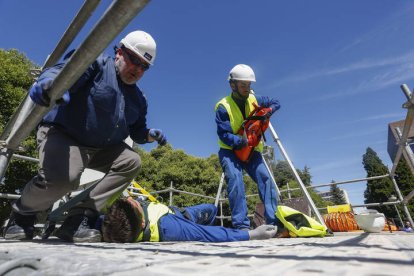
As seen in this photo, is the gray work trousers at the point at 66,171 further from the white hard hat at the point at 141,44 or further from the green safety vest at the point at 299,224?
the green safety vest at the point at 299,224

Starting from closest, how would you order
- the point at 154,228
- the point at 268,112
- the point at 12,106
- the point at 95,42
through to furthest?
1. the point at 95,42
2. the point at 154,228
3. the point at 268,112
4. the point at 12,106

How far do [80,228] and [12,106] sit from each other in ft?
27.0

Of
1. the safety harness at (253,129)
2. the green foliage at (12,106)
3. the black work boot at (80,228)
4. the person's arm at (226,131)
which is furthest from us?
the green foliage at (12,106)

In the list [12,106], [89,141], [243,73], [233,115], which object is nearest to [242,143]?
[233,115]

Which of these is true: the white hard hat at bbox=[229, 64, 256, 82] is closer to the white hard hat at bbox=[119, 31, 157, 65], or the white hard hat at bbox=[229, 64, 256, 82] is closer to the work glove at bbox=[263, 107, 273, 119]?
the work glove at bbox=[263, 107, 273, 119]

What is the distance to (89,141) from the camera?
2.12 metres

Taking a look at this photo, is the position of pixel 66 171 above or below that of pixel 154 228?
above

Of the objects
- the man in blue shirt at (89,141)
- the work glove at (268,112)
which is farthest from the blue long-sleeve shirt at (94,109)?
the work glove at (268,112)

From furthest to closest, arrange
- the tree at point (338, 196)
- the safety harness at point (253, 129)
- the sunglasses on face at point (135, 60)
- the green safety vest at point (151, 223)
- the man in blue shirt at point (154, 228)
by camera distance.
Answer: the tree at point (338, 196)
the safety harness at point (253, 129)
the sunglasses on face at point (135, 60)
the green safety vest at point (151, 223)
the man in blue shirt at point (154, 228)

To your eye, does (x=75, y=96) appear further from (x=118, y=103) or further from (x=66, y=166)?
(x=66, y=166)

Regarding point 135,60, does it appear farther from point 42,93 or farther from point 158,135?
point 42,93

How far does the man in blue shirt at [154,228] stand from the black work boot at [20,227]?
1.64 ft

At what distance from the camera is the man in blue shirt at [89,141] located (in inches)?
73.4

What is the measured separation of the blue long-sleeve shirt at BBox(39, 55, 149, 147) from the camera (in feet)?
6.68
